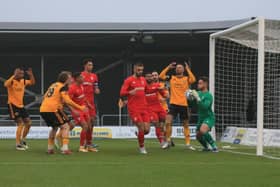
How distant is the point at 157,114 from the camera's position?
14234 millimetres

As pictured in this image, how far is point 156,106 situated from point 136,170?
5399 millimetres

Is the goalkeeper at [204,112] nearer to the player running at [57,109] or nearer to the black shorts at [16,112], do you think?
the player running at [57,109]

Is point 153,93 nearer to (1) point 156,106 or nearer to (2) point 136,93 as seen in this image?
(1) point 156,106

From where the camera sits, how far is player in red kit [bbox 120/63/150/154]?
480 inches

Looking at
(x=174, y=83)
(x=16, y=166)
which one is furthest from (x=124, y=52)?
(x=16, y=166)

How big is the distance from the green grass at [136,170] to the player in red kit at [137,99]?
0.67 metres

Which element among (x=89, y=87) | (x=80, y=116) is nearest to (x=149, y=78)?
(x=89, y=87)

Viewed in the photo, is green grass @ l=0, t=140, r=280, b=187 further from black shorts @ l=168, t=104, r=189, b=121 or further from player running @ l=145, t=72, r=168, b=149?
black shorts @ l=168, t=104, r=189, b=121

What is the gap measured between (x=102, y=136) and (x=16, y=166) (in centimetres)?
1294

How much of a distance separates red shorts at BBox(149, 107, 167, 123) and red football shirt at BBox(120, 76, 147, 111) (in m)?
1.72

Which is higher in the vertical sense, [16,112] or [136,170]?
[16,112]

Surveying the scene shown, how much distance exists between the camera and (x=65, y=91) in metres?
12.3

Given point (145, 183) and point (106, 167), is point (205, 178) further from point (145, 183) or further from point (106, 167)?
point (106, 167)

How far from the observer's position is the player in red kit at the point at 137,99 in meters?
12.2
